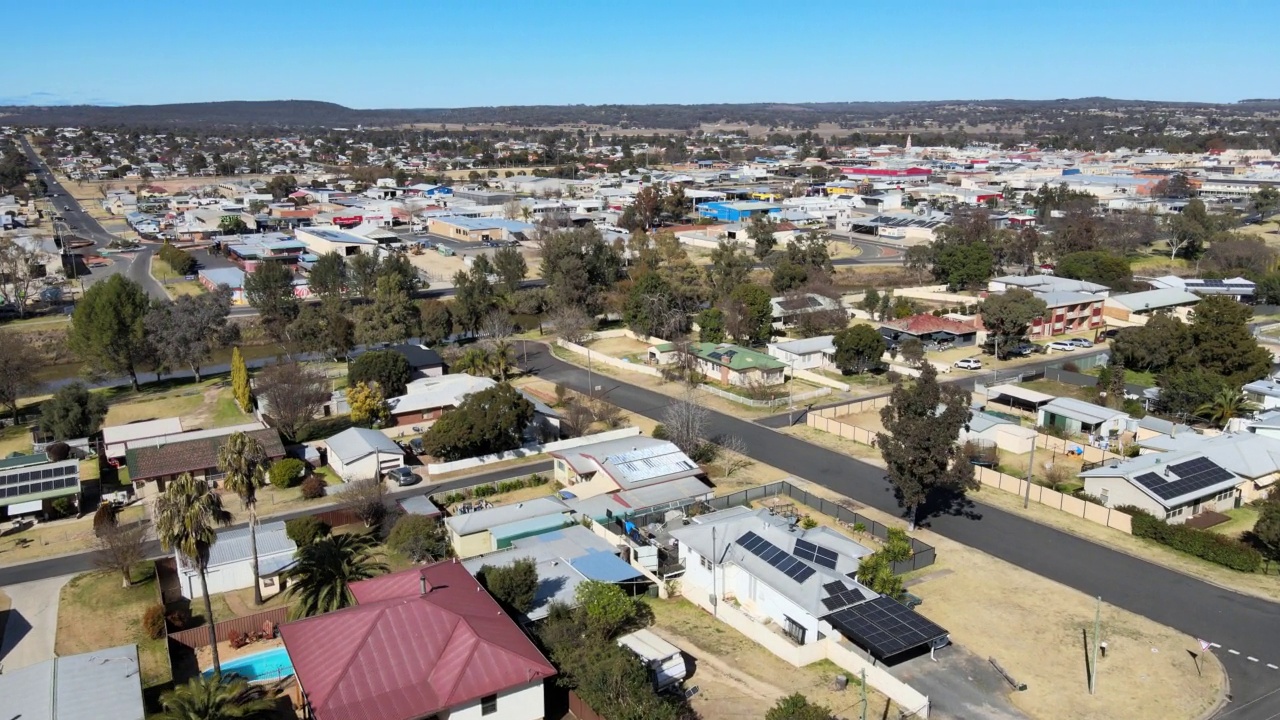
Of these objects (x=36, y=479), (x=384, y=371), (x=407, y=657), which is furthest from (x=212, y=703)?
(x=384, y=371)

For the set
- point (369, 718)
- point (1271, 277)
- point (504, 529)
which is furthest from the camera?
point (1271, 277)

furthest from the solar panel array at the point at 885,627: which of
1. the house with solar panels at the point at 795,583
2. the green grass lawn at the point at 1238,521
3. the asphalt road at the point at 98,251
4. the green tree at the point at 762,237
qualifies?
the green tree at the point at 762,237

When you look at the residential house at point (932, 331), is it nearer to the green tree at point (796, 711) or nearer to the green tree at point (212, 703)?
the green tree at point (796, 711)

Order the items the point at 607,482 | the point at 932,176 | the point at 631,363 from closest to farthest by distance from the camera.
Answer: the point at 607,482, the point at 631,363, the point at 932,176

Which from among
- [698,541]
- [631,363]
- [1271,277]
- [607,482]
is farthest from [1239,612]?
[1271,277]

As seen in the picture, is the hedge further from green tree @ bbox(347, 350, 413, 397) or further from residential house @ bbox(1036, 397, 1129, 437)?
green tree @ bbox(347, 350, 413, 397)

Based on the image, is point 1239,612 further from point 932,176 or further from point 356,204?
point 932,176

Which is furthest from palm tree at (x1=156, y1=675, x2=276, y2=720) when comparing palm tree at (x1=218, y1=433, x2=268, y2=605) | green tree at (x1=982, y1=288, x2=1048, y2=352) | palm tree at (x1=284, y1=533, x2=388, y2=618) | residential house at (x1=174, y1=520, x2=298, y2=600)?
green tree at (x1=982, y1=288, x2=1048, y2=352)

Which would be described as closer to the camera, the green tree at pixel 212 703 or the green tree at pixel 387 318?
the green tree at pixel 212 703
